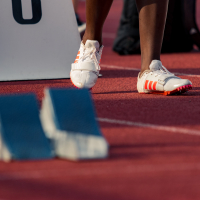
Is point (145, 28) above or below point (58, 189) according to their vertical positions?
above

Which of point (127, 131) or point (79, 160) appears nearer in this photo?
point (79, 160)

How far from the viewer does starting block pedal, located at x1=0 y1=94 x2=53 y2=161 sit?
4.89 ft

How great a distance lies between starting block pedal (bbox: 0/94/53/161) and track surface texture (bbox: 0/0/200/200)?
1.5 inches

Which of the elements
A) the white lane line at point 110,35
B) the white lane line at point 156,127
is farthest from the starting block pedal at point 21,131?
the white lane line at point 110,35

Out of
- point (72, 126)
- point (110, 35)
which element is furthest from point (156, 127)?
point (110, 35)

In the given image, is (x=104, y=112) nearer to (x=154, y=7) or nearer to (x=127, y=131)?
(x=127, y=131)

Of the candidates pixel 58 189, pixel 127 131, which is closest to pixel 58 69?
pixel 127 131

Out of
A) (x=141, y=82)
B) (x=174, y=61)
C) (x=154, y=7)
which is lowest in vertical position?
(x=174, y=61)

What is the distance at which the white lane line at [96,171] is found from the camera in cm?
136

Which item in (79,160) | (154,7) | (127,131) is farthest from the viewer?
(154,7)

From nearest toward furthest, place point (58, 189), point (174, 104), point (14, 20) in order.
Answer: point (58, 189) < point (174, 104) < point (14, 20)

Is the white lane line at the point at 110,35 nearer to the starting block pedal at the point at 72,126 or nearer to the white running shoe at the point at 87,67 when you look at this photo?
the white running shoe at the point at 87,67

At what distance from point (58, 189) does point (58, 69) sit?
1915 millimetres

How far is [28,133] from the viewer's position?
1532 mm
